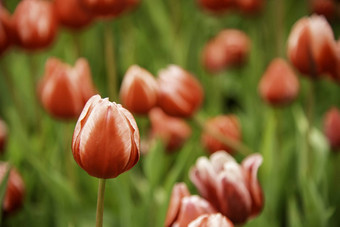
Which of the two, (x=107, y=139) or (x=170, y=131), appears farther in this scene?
(x=170, y=131)

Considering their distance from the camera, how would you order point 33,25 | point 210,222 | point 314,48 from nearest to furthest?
point 210,222 < point 314,48 < point 33,25

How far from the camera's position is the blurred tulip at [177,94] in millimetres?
857

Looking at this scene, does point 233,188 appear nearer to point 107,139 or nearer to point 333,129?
point 107,139

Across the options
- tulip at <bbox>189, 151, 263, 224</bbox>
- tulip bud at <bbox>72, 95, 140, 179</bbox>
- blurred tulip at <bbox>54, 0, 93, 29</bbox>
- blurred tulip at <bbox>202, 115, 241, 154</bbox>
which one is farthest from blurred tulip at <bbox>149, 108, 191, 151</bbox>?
tulip bud at <bbox>72, 95, 140, 179</bbox>

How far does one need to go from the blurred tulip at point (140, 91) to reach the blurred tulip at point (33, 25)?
268mm

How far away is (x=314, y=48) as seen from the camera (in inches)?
30.2

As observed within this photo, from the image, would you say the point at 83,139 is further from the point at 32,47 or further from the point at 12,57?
the point at 12,57

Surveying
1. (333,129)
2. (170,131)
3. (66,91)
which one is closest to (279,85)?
(333,129)

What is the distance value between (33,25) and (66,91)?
205mm

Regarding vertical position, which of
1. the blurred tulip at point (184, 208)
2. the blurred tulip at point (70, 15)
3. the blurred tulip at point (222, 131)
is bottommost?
the blurred tulip at point (184, 208)

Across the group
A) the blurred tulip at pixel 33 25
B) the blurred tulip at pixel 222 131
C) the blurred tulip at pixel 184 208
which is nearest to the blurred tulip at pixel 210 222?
the blurred tulip at pixel 184 208

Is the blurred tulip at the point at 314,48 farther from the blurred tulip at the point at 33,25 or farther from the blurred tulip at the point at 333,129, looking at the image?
the blurred tulip at the point at 33,25

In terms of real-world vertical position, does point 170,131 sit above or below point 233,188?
above

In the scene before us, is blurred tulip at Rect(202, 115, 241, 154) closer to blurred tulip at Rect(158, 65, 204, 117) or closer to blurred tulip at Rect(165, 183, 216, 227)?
blurred tulip at Rect(158, 65, 204, 117)
